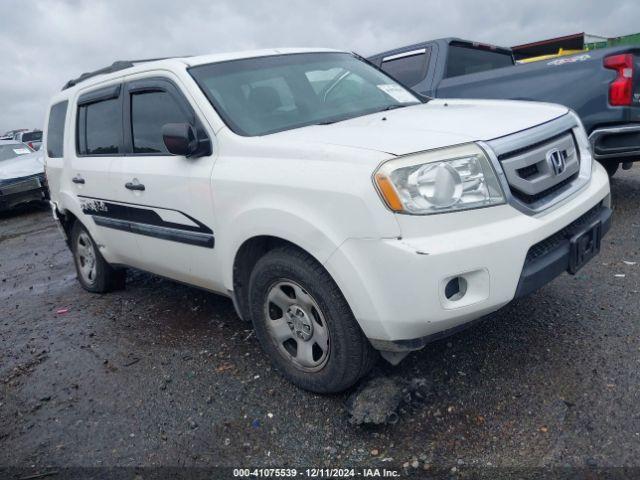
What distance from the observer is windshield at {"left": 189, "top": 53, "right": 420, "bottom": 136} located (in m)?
3.11

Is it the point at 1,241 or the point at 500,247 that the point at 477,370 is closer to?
the point at 500,247

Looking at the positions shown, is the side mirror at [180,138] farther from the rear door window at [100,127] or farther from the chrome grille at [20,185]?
the chrome grille at [20,185]

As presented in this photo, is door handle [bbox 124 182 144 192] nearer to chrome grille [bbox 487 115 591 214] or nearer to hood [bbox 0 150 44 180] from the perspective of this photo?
chrome grille [bbox 487 115 591 214]

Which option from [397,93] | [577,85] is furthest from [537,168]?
[577,85]

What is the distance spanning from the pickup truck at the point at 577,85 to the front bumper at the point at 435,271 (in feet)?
9.80

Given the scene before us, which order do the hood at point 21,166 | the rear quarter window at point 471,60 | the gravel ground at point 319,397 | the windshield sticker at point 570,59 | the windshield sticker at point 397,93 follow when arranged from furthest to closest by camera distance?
the hood at point 21,166
the rear quarter window at point 471,60
the windshield sticker at point 570,59
the windshield sticker at point 397,93
the gravel ground at point 319,397

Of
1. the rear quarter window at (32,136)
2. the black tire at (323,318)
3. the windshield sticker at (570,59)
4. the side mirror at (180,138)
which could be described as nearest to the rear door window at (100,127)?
the side mirror at (180,138)

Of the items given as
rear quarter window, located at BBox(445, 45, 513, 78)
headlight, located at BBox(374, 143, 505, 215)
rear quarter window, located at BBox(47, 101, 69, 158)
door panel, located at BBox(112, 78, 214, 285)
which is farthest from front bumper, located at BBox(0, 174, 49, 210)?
headlight, located at BBox(374, 143, 505, 215)

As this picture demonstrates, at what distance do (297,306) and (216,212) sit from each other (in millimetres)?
692

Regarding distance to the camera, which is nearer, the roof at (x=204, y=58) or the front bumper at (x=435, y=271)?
the front bumper at (x=435, y=271)

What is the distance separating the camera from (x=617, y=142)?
4.79 metres

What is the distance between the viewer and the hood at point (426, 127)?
240cm

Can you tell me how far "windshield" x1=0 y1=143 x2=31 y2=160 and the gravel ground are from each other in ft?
29.8

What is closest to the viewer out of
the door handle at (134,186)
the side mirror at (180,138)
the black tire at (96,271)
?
the side mirror at (180,138)
